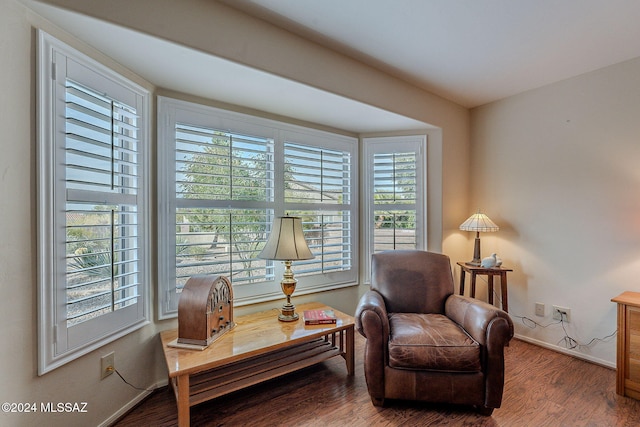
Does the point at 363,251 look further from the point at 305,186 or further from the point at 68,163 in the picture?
the point at 68,163

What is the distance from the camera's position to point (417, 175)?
294 cm

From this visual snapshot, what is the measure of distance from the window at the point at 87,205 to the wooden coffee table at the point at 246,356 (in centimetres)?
43

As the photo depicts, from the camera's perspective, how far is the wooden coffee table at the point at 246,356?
150 cm

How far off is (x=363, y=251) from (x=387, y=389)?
146cm

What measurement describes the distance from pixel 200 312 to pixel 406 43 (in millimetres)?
2262

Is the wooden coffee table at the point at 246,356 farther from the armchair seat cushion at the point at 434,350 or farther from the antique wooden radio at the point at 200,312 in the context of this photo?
the armchair seat cushion at the point at 434,350

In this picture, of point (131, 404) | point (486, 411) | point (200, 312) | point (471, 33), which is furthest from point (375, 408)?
point (471, 33)

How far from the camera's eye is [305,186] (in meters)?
2.67

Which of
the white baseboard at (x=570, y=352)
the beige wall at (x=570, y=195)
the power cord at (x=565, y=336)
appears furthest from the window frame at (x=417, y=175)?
the white baseboard at (x=570, y=352)

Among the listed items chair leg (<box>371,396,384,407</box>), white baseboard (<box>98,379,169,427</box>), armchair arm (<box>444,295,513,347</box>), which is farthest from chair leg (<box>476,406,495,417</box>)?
white baseboard (<box>98,379,169,427</box>)

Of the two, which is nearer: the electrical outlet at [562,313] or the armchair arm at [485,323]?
the armchair arm at [485,323]

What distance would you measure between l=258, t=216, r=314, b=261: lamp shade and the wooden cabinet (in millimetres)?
2165

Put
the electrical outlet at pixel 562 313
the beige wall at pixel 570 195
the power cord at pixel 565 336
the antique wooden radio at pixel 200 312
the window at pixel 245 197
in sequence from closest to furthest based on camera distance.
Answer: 1. the antique wooden radio at pixel 200 312
2. the window at pixel 245 197
3. the beige wall at pixel 570 195
4. the power cord at pixel 565 336
5. the electrical outlet at pixel 562 313

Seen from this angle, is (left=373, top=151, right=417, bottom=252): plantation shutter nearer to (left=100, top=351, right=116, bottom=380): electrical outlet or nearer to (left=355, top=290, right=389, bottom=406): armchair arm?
(left=355, top=290, right=389, bottom=406): armchair arm
